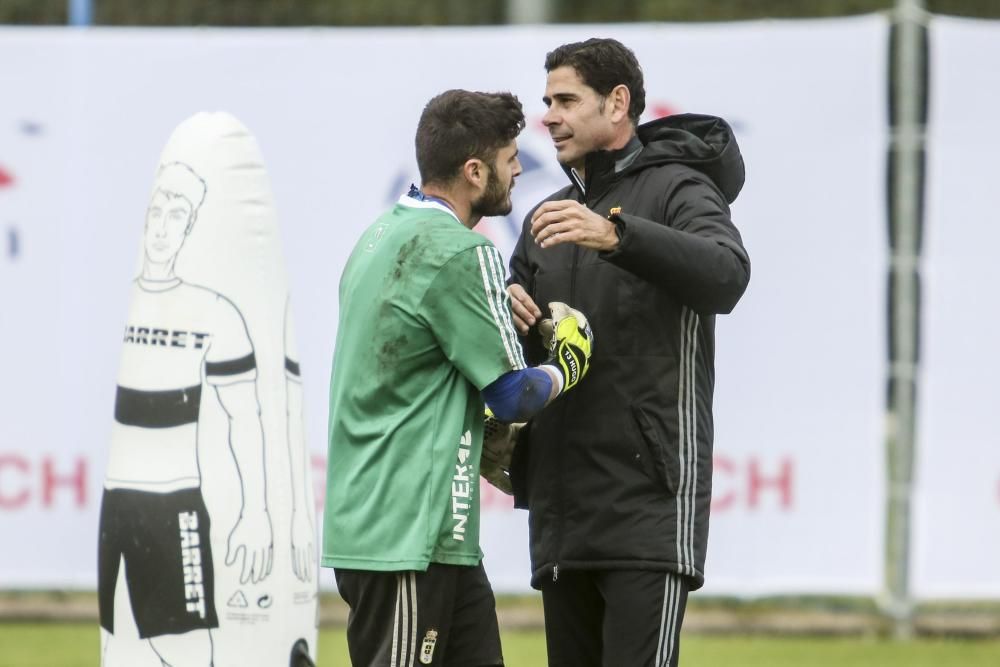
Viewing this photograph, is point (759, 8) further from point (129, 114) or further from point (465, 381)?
point (465, 381)

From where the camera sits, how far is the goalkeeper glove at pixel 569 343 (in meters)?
4.30

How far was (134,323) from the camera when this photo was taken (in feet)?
14.9

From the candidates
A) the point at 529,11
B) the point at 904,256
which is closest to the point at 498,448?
the point at 904,256

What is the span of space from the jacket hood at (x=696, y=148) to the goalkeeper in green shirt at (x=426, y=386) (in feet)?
1.54

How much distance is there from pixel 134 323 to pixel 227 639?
0.86m

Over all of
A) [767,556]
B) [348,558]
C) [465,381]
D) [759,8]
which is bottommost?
[767,556]

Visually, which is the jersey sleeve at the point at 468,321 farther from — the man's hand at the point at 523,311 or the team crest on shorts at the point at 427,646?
the team crest on shorts at the point at 427,646

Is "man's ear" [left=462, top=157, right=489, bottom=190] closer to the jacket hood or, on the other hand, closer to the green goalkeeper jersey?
the green goalkeeper jersey

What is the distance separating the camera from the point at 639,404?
444 cm

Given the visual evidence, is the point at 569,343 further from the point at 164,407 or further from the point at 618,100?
the point at 164,407

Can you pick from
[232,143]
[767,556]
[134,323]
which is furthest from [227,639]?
[767,556]

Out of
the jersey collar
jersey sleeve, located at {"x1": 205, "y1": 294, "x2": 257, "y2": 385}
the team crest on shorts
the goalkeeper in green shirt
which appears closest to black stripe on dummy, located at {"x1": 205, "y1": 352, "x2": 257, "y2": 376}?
jersey sleeve, located at {"x1": 205, "y1": 294, "x2": 257, "y2": 385}

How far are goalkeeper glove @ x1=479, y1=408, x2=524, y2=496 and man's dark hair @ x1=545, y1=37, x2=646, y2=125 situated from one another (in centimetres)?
90

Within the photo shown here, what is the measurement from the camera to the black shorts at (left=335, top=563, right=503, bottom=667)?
13.8 feet
